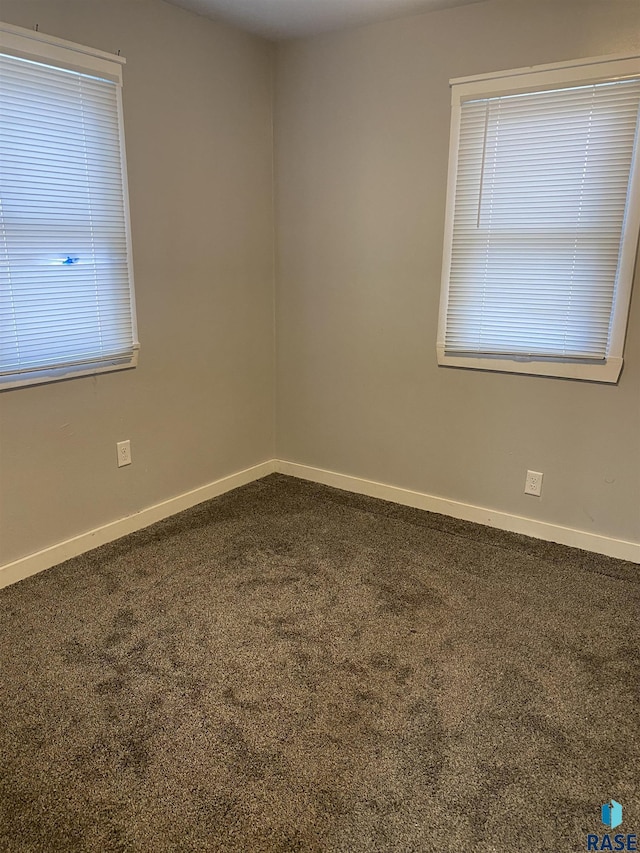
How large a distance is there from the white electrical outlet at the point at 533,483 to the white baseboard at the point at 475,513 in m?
0.15

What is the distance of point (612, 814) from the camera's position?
1516 mm

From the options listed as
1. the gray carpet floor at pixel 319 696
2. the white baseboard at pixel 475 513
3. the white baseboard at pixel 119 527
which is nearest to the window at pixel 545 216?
the white baseboard at pixel 475 513

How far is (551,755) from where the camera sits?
171 cm

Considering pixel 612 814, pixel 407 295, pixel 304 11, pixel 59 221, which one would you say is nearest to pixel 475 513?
pixel 407 295

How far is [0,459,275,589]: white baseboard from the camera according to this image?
2.57 metres

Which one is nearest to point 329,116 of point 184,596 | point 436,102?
point 436,102

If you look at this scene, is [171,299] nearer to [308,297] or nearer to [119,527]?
[308,297]

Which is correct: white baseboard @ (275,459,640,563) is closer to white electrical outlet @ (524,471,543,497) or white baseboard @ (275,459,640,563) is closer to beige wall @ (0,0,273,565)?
white electrical outlet @ (524,471,543,497)

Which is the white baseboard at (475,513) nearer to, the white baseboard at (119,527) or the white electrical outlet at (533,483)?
the white electrical outlet at (533,483)

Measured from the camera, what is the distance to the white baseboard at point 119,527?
2.57m

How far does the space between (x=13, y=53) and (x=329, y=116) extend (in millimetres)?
Result: 1583

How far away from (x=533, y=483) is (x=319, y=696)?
1.63 metres

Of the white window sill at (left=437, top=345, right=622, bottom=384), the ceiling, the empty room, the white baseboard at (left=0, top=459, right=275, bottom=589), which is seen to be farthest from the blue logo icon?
the ceiling

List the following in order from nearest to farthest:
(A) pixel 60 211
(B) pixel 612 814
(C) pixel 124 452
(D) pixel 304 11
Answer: (B) pixel 612 814 < (A) pixel 60 211 < (D) pixel 304 11 < (C) pixel 124 452
